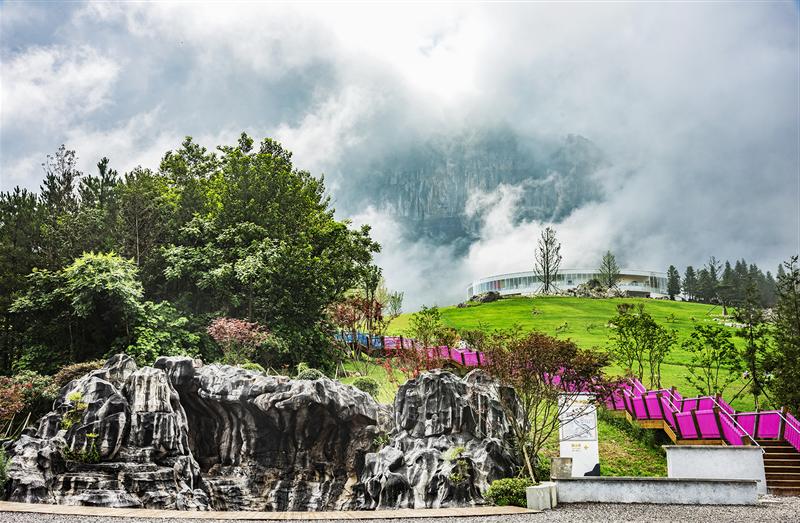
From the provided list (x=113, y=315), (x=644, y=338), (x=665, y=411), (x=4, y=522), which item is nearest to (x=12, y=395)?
(x=113, y=315)

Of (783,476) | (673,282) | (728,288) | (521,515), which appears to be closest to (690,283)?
(673,282)

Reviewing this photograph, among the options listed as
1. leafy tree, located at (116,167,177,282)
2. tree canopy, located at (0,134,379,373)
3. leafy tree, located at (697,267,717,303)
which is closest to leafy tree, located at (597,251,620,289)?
leafy tree, located at (697,267,717,303)

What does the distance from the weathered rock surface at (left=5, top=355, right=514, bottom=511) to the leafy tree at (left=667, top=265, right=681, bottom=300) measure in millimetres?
90940

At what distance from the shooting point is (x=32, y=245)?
31.3 metres

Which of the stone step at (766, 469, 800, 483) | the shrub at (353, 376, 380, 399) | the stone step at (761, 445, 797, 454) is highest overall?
the shrub at (353, 376, 380, 399)

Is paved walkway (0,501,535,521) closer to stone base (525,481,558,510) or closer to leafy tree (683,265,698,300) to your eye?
stone base (525,481,558,510)

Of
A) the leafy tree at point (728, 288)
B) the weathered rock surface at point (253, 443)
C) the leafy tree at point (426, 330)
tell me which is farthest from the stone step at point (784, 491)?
the leafy tree at point (728, 288)

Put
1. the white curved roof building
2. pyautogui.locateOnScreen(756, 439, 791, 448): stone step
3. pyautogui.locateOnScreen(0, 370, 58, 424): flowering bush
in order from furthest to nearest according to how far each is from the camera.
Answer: the white curved roof building → pyautogui.locateOnScreen(0, 370, 58, 424): flowering bush → pyautogui.locateOnScreen(756, 439, 791, 448): stone step

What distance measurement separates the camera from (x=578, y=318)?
5912 cm

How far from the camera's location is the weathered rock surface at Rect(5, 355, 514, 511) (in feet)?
58.3

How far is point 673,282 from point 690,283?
130 inches

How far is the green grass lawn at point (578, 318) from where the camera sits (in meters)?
41.9

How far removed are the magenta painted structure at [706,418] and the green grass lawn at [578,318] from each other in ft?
31.3

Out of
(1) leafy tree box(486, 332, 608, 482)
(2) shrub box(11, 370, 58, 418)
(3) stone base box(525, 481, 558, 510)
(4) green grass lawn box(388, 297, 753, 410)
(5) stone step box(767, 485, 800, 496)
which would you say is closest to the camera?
(3) stone base box(525, 481, 558, 510)
